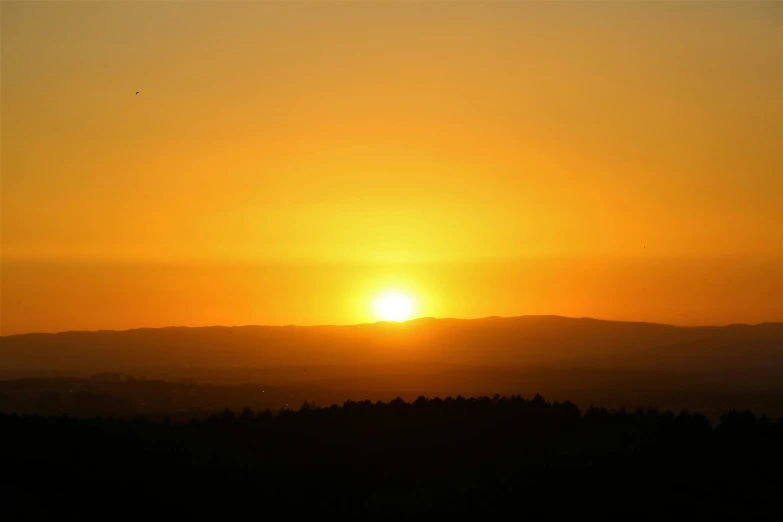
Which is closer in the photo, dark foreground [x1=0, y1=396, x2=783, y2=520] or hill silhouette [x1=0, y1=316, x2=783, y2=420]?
dark foreground [x1=0, y1=396, x2=783, y2=520]

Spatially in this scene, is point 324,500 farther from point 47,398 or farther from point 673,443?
point 47,398

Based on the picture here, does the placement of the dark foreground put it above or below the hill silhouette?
below

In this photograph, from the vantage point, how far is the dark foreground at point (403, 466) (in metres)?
25.8

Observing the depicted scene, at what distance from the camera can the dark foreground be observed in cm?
2583

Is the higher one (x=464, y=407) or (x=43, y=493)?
(x=464, y=407)

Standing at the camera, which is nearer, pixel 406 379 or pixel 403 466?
pixel 403 466

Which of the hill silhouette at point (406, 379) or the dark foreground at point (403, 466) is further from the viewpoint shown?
the hill silhouette at point (406, 379)

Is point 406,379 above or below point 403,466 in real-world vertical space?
above

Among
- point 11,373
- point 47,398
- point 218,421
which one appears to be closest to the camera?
point 218,421

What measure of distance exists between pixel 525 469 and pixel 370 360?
15795 cm

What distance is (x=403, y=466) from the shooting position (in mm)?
30016

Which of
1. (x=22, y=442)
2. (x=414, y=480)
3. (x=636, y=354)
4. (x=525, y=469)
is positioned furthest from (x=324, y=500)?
(x=636, y=354)

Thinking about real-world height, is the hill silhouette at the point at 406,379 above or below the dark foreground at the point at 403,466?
above

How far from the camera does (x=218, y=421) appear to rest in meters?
35.0
